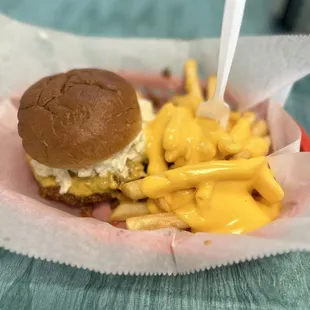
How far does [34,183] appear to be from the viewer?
4.84ft

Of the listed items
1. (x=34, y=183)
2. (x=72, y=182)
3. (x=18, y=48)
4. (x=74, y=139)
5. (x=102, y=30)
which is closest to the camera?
(x=74, y=139)

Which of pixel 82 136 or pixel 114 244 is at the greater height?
pixel 82 136

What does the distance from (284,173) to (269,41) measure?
50 centimetres

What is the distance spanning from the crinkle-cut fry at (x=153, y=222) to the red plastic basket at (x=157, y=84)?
0.69 m

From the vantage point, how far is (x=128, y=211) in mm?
1321

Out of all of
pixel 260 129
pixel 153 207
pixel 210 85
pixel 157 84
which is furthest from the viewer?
pixel 157 84

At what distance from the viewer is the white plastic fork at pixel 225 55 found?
112 cm

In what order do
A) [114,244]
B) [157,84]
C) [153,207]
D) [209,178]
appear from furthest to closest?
[157,84] < [153,207] < [209,178] < [114,244]

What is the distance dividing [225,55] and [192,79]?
1.48 ft

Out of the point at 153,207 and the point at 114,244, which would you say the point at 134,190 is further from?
the point at 114,244

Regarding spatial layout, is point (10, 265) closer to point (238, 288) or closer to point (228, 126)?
point (238, 288)

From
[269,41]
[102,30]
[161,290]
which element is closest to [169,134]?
[161,290]

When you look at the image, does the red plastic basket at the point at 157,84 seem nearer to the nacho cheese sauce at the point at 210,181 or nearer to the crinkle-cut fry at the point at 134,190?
the nacho cheese sauce at the point at 210,181

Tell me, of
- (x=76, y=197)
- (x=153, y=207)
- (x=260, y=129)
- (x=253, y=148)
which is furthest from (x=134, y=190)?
(x=260, y=129)
